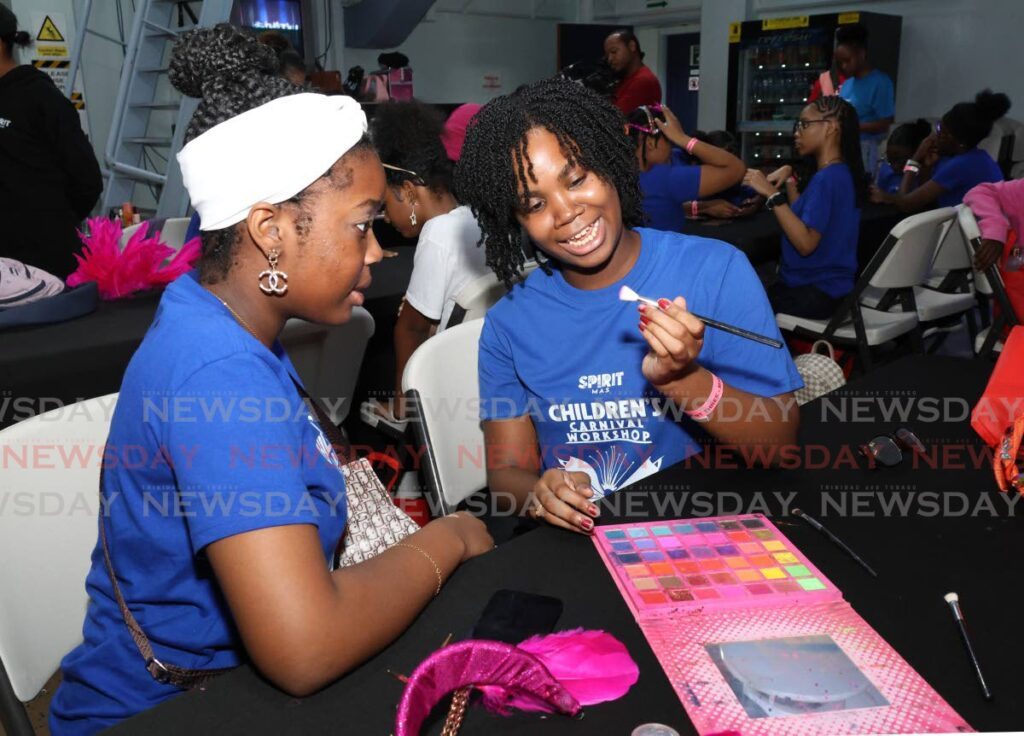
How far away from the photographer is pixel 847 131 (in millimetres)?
3779

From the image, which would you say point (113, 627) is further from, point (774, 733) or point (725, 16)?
point (725, 16)

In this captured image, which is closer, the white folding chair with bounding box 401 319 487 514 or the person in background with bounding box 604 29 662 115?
the white folding chair with bounding box 401 319 487 514

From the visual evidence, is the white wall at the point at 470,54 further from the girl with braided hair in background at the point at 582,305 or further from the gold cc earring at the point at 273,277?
the gold cc earring at the point at 273,277

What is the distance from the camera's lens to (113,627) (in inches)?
44.2

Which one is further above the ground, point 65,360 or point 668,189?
point 668,189

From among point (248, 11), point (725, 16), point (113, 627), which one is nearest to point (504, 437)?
point (113, 627)

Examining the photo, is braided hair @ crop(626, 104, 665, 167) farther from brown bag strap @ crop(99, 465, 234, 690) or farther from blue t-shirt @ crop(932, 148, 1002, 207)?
brown bag strap @ crop(99, 465, 234, 690)

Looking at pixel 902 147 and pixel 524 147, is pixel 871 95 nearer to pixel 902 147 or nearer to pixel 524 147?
pixel 902 147

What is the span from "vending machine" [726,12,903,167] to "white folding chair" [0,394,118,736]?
8022mm

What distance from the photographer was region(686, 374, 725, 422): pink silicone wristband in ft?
4.35

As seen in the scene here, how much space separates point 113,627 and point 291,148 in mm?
→ 693

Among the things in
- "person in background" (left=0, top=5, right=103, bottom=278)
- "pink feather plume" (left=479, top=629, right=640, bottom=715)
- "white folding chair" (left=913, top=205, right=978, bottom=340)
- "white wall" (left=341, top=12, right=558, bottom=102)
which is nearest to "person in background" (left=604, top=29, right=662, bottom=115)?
"white folding chair" (left=913, top=205, right=978, bottom=340)

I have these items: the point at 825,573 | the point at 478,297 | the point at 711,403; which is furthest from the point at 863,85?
the point at 825,573

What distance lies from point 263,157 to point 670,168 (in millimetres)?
3064
